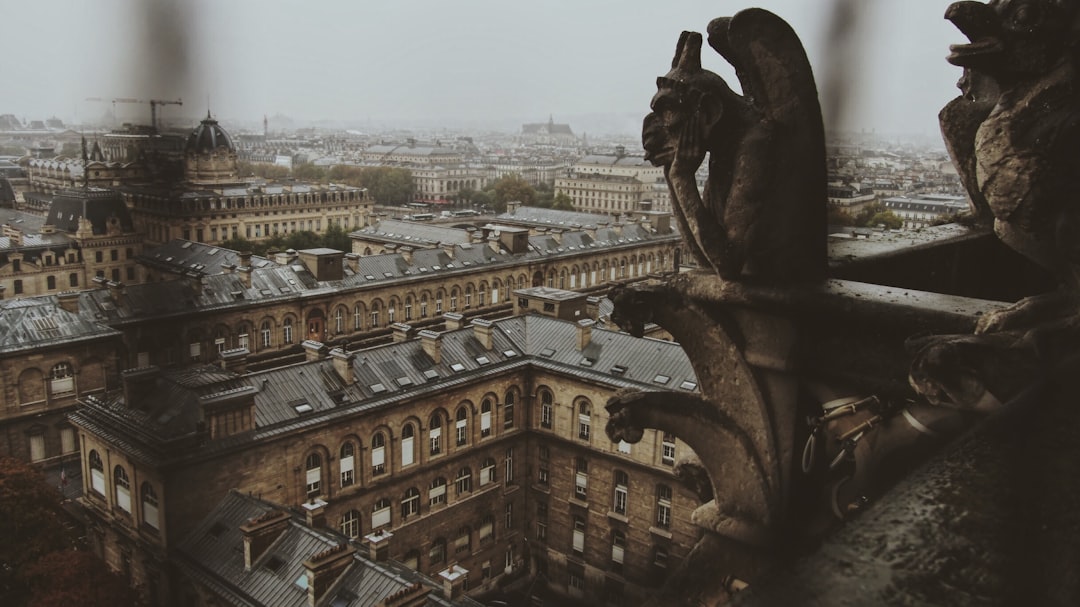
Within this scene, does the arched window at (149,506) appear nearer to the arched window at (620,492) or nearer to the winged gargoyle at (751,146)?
the arched window at (620,492)

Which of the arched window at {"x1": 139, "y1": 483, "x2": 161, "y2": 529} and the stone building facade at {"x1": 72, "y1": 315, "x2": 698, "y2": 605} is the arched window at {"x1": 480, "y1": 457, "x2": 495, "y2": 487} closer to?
the stone building facade at {"x1": 72, "y1": 315, "x2": 698, "y2": 605}

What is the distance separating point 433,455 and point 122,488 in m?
10.4

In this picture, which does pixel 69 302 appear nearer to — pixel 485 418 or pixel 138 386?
pixel 138 386

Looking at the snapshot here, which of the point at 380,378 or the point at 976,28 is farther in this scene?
the point at 380,378

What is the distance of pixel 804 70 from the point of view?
13.8 feet

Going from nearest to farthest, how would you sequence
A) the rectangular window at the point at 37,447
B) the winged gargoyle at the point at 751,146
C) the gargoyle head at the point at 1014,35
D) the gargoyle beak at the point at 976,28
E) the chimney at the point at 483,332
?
the gargoyle head at the point at 1014,35 → the gargoyle beak at the point at 976,28 → the winged gargoyle at the point at 751,146 → the chimney at the point at 483,332 → the rectangular window at the point at 37,447

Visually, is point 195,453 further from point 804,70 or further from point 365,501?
point 804,70

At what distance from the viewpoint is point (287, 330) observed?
45.0 m

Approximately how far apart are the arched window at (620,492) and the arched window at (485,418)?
536 cm

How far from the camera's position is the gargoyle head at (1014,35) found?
3375mm

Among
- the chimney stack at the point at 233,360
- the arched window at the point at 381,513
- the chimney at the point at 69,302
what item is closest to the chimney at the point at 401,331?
the chimney stack at the point at 233,360

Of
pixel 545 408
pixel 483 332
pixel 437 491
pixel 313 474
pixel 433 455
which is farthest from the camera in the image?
pixel 483 332

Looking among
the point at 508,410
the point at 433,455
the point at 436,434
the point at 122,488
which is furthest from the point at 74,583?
the point at 508,410

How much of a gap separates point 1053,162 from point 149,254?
141 ft
